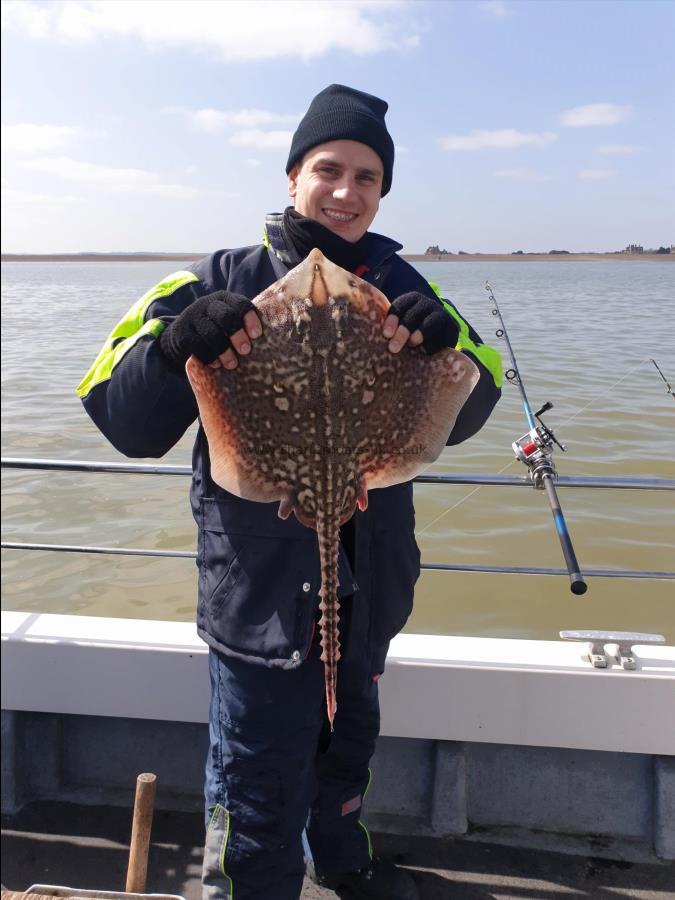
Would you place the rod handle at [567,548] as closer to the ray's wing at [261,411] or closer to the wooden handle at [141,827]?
the ray's wing at [261,411]

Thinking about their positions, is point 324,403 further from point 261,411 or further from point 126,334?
point 126,334

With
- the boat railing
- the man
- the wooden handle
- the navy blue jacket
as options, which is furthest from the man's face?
the wooden handle

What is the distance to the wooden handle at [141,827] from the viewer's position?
7.23 feet

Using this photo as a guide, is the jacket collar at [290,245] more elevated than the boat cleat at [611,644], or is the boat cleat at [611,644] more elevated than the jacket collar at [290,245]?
the jacket collar at [290,245]

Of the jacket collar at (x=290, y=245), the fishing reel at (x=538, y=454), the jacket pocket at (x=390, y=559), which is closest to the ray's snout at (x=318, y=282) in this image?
the jacket collar at (x=290, y=245)

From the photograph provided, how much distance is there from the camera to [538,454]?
3.21m

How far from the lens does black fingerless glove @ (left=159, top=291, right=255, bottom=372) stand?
1.74 metres

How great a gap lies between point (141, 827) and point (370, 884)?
948 millimetres

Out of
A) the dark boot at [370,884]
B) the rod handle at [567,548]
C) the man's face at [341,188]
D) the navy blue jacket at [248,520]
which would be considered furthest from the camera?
the dark boot at [370,884]

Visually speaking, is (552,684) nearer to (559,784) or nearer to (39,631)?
(559,784)

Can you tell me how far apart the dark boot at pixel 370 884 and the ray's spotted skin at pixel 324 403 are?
118 centimetres

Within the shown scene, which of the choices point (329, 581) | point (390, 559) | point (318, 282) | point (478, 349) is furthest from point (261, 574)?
point (478, 349)

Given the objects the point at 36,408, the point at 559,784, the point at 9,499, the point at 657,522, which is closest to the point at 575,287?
the point at 657,522

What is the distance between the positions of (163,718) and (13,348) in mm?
17192
